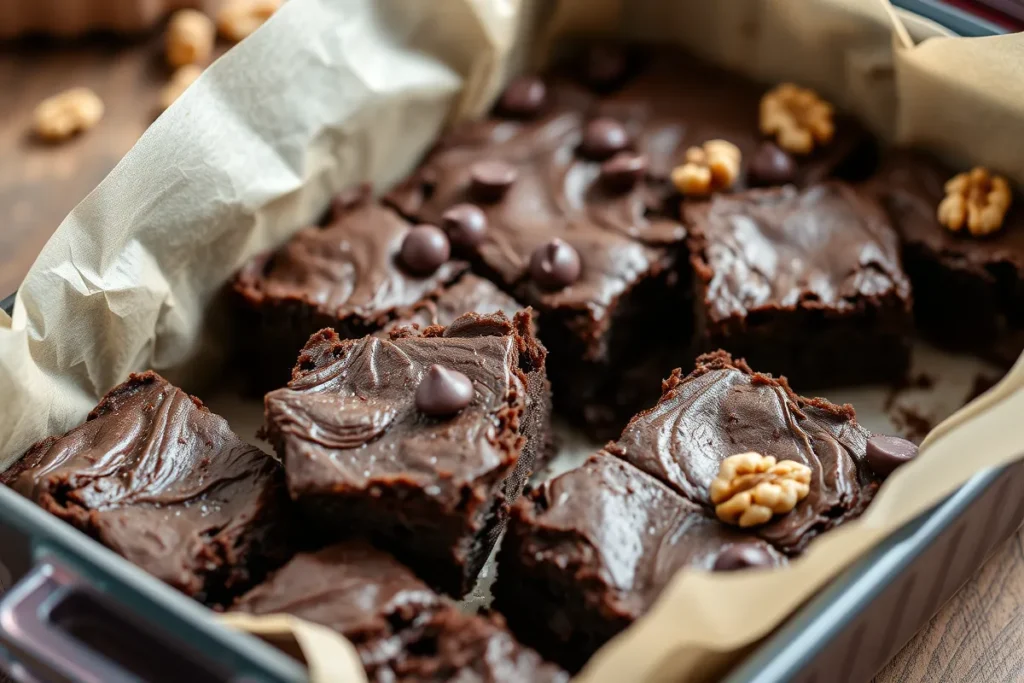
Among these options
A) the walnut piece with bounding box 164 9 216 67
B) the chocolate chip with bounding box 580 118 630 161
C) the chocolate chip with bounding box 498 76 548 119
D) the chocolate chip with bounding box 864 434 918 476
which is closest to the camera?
the chocolate chip with bounding box 864 434 918 476

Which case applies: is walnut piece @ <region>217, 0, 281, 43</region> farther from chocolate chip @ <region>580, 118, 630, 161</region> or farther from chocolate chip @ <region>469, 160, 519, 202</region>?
chocolate chip @ <region>580, 118, 630, 161</region>

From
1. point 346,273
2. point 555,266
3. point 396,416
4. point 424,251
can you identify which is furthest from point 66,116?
point 396,416

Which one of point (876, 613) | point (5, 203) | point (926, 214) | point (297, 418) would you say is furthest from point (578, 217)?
point (5, 203)

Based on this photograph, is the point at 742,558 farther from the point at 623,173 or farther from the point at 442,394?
the point at 623,173

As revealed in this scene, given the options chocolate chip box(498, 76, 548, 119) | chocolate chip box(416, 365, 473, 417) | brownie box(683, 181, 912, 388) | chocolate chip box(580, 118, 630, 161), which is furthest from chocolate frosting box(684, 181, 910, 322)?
chocolate chip box(416, 365, 473, 417)

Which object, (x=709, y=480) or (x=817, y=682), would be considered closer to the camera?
(x=817, y=682)

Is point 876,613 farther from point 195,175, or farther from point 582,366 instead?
point 195,175
